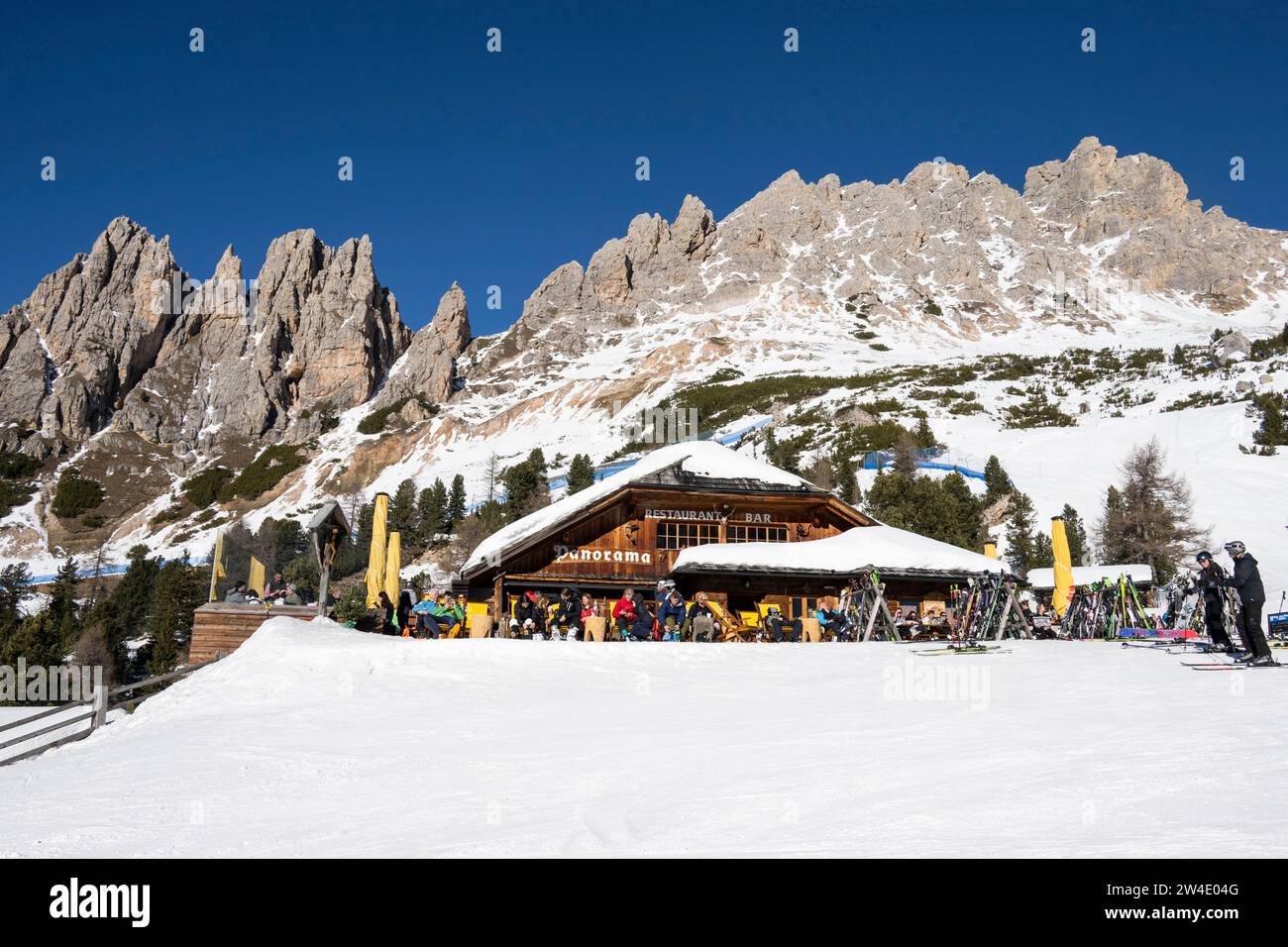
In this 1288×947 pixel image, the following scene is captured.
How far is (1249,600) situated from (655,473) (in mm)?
16599

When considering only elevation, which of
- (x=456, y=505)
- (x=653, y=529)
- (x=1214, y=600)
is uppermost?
(x=456, y=505)

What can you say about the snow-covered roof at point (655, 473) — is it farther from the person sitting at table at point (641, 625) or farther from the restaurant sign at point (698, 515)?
the person sitting at table at point (641, 625)

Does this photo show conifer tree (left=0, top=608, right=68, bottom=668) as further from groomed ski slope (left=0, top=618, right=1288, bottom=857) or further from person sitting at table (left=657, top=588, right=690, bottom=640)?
groomed ski slope (left=0, top=618, right=1288, bottom=857)

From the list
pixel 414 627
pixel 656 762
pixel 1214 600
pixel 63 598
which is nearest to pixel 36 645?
pixel 63 598

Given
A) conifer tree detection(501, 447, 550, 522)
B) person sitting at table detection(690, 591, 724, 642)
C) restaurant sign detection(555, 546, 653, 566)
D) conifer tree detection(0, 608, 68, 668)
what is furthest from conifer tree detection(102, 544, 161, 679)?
person sitting at table detection(690, 591, 724, 642)

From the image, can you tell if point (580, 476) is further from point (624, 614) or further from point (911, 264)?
point (911, 264)

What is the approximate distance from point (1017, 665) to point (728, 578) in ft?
38.3

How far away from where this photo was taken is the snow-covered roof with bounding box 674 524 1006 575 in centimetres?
2217

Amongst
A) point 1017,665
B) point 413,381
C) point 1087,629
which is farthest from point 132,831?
point 413,381

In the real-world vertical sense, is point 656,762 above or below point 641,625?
below

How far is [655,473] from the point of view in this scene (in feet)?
85.1

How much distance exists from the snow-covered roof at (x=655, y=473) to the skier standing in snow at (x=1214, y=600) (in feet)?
45.9

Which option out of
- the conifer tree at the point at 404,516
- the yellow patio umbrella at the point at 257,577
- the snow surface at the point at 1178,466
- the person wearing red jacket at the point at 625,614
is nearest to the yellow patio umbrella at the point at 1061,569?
the person wearing red jacket at the point at 625,614
